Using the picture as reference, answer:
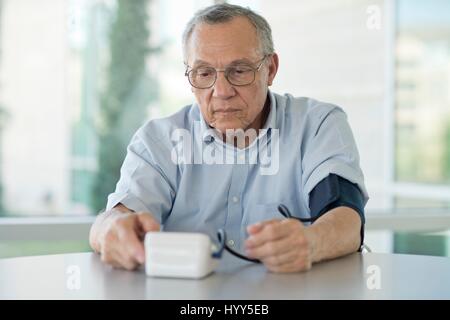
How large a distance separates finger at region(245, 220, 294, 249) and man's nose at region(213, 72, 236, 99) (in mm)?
582

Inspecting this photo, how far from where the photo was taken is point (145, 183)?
1.66 metres

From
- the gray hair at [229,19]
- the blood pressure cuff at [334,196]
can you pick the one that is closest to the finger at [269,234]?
the blood pressure cuff at [334,196]

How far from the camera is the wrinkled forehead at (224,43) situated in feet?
5.34

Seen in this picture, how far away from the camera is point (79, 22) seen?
3.31 metres

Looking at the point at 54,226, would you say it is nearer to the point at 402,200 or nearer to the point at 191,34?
the point at 191,34

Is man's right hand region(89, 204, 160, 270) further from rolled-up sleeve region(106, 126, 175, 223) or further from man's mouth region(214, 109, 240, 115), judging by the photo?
man's mouth region(214, 109, 240, 115)

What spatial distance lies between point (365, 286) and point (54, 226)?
6.18 feet

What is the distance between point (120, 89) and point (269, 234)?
2376mm

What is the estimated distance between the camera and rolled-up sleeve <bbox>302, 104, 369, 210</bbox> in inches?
61.3

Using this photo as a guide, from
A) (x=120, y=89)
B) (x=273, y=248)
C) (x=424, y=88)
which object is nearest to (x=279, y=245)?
(x=273, y=248)

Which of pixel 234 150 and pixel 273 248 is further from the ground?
pixel 234 150

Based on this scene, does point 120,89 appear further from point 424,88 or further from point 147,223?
point 147,223

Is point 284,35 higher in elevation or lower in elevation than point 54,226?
higher
